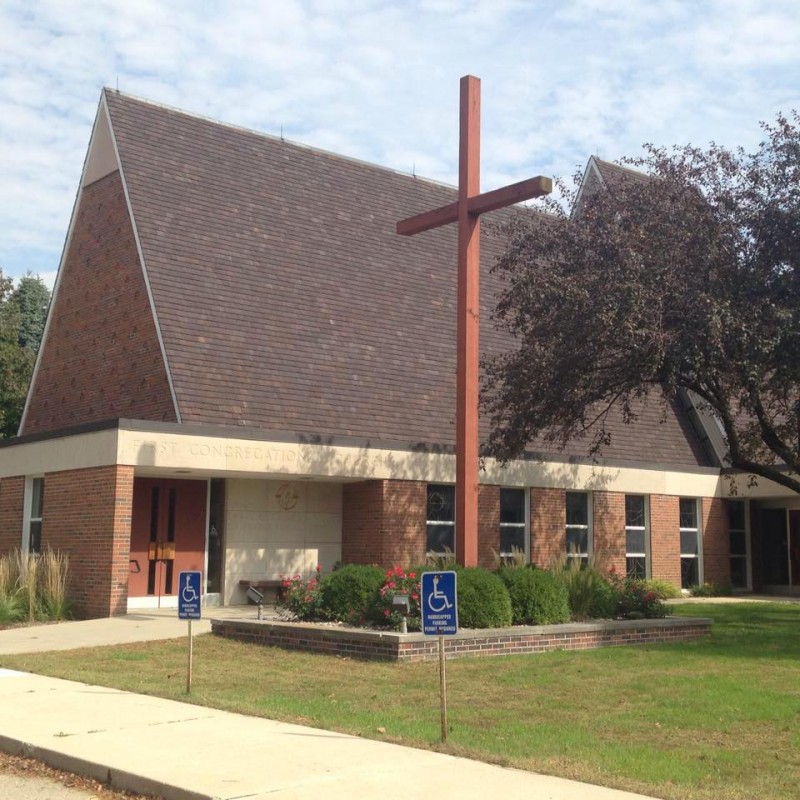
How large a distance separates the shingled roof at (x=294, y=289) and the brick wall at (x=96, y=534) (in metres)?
2.07

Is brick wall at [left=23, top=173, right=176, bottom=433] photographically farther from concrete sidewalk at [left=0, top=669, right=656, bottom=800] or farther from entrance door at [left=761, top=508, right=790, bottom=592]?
entrance door at [left=761, top=508, right=790, bottom=592]

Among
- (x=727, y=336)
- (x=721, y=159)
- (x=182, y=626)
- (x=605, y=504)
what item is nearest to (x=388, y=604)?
(x=182, y=626)

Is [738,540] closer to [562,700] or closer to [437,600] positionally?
[562,700]

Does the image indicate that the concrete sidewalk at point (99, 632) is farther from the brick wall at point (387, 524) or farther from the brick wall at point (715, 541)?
the brick wall at point (715, 541)

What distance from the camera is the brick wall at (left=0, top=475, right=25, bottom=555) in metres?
22.8

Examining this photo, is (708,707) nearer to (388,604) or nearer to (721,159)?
(388,604)

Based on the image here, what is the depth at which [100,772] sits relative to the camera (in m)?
7.62

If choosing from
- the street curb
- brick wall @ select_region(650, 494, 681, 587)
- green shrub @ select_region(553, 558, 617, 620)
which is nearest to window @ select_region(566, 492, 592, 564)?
brick wall @ select_region(650, 494, 681, 587)

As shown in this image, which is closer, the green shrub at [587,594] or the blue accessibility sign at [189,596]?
the blue accessibility sign at [189,596]

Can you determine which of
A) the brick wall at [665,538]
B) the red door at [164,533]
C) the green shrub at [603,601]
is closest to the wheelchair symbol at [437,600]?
the green shrub at [603,601]

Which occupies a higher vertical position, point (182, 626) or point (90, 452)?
point (90, 452)

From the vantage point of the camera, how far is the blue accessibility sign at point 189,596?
1113 centimetres

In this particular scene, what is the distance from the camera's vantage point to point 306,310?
81.6 feet

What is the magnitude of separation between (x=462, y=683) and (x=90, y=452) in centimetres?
1112
